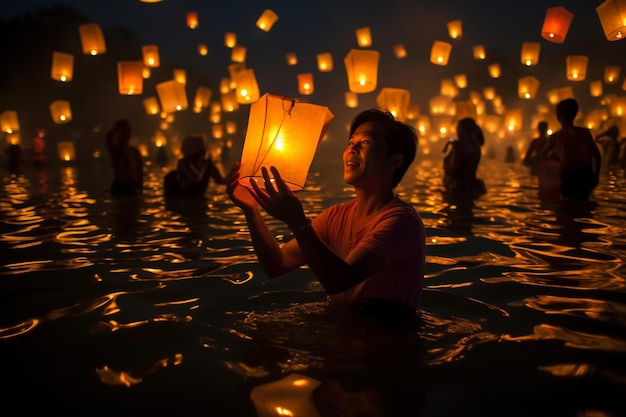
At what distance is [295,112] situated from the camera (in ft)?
9.38

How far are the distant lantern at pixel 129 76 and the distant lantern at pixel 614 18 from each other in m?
10.6

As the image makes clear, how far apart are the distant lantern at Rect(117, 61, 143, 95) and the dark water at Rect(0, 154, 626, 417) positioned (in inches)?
358

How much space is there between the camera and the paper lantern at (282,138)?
9.11 ft

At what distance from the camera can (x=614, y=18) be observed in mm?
8359

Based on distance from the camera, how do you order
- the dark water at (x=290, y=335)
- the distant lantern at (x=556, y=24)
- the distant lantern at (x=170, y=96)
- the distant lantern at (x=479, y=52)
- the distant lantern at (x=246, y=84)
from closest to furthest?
the dark water at (x=290, y=335) → the distant lantern at (x=556, y=24) → the distant lantern at (x=246, y=84) → the distant lantern at (x=170, y=96) → the distant lantern at (x=479, y=52)

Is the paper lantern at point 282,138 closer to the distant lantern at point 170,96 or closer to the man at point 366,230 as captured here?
the man at point 366,230

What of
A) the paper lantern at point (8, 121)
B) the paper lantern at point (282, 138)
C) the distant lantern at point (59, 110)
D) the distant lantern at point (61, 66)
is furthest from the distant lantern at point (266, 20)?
the paper lantern at point (282, 138)

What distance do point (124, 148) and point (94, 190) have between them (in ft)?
8.69

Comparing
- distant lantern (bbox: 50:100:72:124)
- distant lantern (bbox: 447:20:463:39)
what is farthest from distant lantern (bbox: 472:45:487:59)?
distant lantern (bbox: 50:100:72:124)

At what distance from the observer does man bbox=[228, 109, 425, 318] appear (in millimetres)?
2445

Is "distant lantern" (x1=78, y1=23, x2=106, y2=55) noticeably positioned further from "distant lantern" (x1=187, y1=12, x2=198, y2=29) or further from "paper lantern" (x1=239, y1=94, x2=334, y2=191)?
"paper lantern" (x1=239, y1=94, x2=334, y2=191)

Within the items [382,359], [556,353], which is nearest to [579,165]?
[556,353]

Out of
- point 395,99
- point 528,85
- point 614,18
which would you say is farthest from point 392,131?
point 528,85

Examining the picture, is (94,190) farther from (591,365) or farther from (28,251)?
(591,365)
